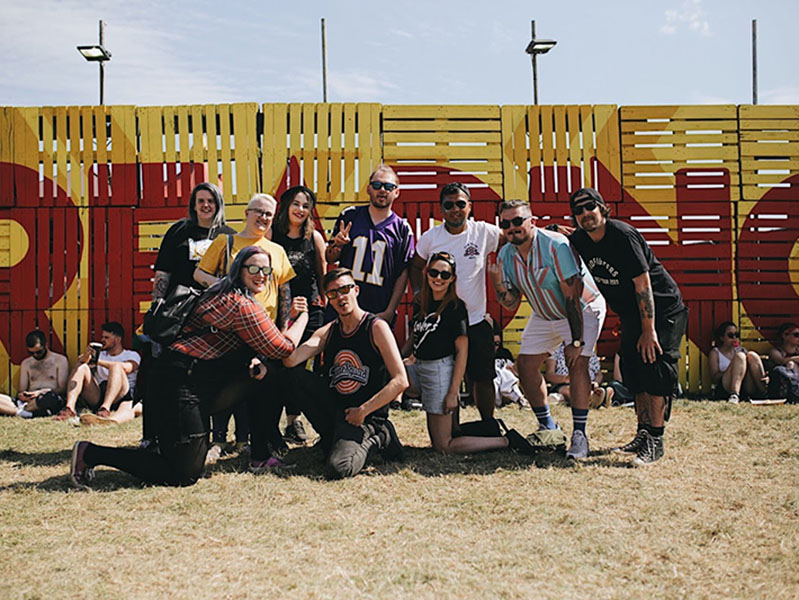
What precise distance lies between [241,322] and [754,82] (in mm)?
17578

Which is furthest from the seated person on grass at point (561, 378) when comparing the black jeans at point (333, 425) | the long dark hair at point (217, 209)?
the long dark hair at point (217, 209)

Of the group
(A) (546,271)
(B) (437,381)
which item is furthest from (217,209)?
(A) (546,271)

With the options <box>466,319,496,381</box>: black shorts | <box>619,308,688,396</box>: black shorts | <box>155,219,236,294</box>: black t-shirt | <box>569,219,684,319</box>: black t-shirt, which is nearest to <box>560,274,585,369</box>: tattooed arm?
<box>569,219,684,319</box>: black t-shirt

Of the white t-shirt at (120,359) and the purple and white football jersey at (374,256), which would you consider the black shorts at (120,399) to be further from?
the purple and white football jersey at (374,256)

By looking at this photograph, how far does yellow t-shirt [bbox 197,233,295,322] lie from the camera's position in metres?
4.81

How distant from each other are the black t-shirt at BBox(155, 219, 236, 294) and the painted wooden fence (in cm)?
382

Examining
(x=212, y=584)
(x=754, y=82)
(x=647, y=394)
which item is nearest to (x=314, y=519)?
(x=212, y=584)

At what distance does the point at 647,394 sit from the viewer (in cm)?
500

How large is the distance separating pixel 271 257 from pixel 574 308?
215 cm

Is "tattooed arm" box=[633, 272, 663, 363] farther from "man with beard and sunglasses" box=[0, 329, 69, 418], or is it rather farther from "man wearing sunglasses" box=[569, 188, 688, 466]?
"man with beard and sunglasses" box=[0, 329, 69, 418]

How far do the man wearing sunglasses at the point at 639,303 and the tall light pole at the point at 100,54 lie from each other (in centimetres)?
1130

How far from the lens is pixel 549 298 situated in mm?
5031

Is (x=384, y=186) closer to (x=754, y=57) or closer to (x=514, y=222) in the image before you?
(x=514, y=222)

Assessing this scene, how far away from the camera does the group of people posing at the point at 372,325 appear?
14.0 ft
